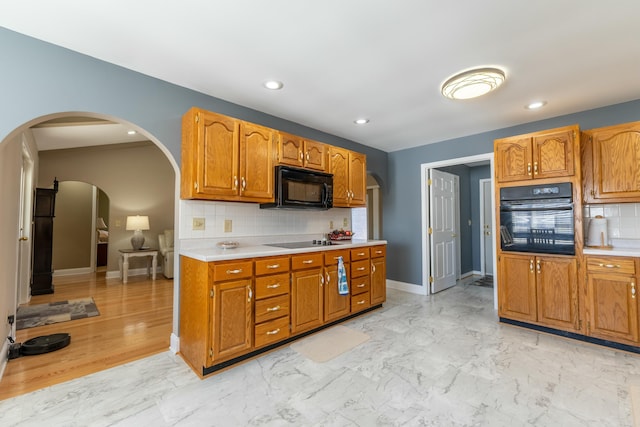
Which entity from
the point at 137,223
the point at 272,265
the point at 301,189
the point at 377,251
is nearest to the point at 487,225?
the point at 377,251

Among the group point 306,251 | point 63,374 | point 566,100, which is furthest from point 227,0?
point 566,100

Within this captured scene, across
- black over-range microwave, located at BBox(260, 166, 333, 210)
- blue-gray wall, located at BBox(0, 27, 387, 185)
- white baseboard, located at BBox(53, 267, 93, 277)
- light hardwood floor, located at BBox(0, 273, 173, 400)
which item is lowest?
light hardwood floor, located at BBox(0, 273, 173, 400)

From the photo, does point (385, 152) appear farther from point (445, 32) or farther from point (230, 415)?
point (230, 415)

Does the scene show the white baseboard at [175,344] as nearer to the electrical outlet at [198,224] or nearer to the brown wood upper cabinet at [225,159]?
the electrical outlet at [198,224]

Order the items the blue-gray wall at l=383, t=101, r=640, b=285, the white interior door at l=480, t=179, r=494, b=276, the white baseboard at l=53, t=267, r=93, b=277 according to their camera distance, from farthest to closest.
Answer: the white baseboard at l=53, t=267, r=93, b=277 → the white interior door at l=480, t=179, r=494, b=276 → the blue-gray wall at l=383, t=101, r=640, b=285

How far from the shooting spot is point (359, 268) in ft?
11.4

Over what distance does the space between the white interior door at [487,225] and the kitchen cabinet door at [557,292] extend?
9.70 feet

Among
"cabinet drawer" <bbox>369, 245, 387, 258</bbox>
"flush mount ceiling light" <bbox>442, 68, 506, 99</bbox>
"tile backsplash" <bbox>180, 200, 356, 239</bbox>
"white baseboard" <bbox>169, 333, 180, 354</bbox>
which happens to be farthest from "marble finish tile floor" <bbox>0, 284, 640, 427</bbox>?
"flush mount ceiling light" <bbox>442, 68, 506, 99</bbox>

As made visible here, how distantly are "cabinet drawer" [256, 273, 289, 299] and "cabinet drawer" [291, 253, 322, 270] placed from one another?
0.14 metres

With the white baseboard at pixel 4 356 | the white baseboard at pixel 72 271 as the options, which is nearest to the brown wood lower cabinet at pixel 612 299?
the white baseboard at pixel 4 356

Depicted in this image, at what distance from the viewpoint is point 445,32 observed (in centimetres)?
190

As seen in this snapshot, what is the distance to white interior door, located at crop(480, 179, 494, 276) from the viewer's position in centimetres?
579

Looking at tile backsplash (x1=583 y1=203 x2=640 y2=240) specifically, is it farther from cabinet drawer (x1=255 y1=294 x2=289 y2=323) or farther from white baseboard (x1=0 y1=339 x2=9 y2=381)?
white baseboard (x1=0 y1=339 x2=9 y2=381)

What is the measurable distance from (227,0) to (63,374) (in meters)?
3.01
